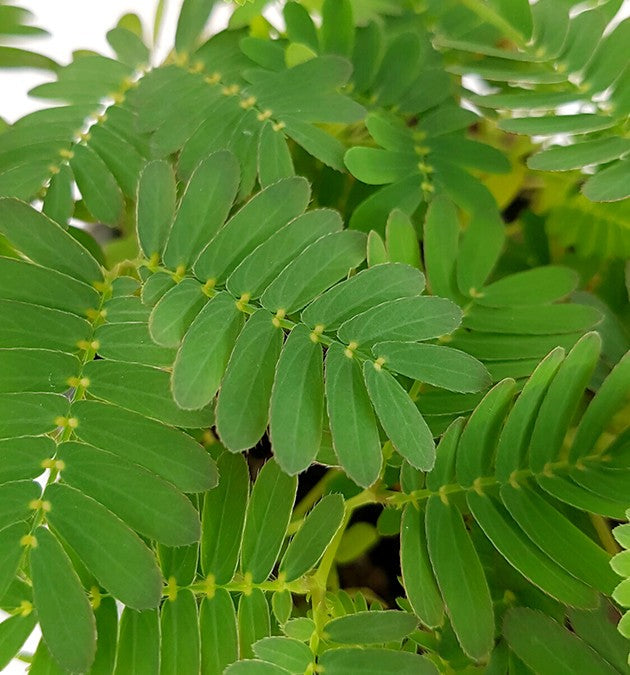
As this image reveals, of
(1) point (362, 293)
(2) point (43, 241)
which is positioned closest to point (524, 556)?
(1) point (362, 293)

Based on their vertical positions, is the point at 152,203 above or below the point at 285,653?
above

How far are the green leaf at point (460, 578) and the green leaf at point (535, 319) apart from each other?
18 cm

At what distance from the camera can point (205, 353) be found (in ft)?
1.74

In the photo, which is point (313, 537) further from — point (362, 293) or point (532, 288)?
point (532, 288)

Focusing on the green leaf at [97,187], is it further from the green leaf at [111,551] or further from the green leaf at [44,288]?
the green leaf at [111,551]

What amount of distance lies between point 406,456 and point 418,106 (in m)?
0.42

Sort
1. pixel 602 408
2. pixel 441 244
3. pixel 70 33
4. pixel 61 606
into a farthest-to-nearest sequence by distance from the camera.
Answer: pixel 70 33
pixel 441 244
pixel 602 408
pixel 61 606

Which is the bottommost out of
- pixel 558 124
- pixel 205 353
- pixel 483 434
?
pixel 483 434

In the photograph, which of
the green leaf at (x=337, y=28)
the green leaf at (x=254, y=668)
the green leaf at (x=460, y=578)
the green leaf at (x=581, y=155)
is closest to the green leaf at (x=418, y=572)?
the green leaf at (x=460, y=578)

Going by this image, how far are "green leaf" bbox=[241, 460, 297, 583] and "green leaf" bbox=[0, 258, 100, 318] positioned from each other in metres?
0.20

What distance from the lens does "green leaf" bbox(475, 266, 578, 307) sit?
68cm

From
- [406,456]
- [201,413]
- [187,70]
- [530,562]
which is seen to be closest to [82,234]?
[187,70]

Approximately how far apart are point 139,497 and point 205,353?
114 millimetres

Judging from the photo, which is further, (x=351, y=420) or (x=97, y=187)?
(x=97, y=187)
